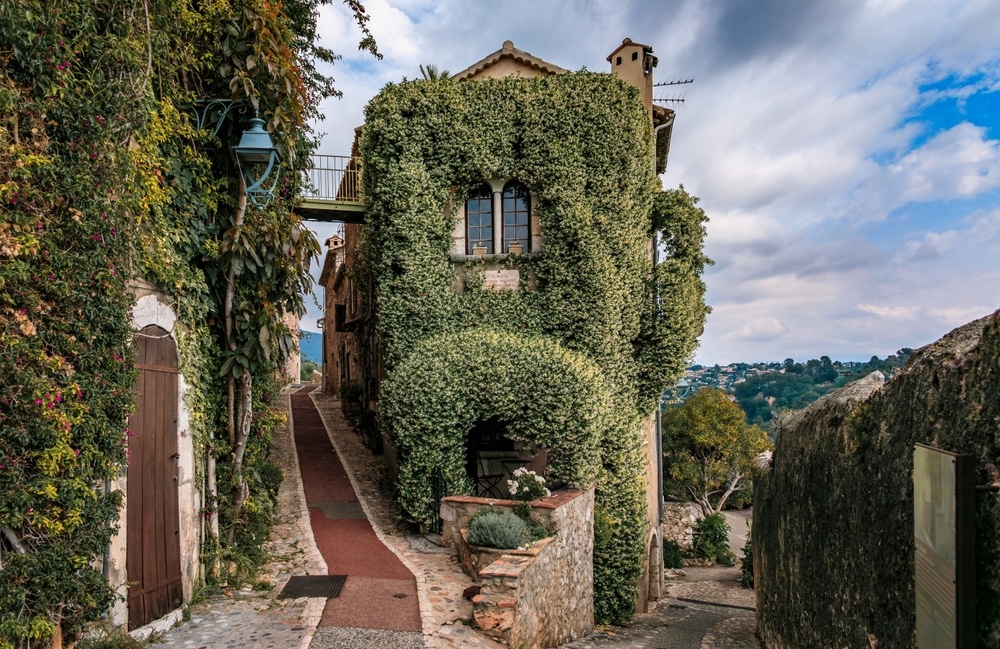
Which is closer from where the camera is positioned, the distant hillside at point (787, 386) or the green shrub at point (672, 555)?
the green shrub at point (672, 555)

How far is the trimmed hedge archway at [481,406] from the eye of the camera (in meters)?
11.9

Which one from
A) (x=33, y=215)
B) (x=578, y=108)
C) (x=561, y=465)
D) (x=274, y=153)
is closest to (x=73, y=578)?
(x=33, y=215)

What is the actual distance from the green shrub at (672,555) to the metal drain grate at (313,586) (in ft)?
57.5

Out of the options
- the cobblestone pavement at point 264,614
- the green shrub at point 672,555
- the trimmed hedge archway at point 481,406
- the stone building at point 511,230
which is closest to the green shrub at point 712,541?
the green shrub at point 672,555

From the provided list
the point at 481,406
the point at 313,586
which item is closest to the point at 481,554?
the point at 313,586

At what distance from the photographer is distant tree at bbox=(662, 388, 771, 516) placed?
2953 centimetres

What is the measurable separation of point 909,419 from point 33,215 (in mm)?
6492

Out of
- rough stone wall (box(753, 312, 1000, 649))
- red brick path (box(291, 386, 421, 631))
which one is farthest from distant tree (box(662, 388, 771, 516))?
rough stone wall (box(753, 312, 1000, 649))

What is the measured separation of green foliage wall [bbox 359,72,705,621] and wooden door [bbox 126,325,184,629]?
19.7ft

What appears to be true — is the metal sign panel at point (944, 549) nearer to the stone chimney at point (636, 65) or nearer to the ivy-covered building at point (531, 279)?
the ivy-covered building at point (531, 279)

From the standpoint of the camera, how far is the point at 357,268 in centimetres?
1741

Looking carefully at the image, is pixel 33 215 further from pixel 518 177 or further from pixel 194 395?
pixel 518 177

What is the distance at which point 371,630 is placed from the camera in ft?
23.5

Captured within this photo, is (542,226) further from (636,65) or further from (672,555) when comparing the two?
(672,555)
